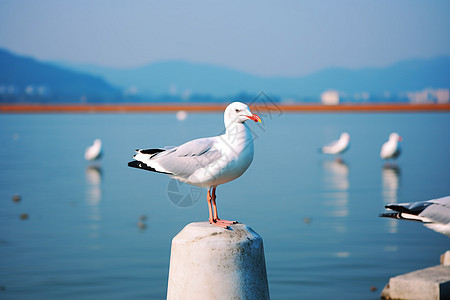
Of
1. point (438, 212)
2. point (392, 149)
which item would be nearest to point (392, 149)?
point (392, 149)

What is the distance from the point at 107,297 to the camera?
36.2ft

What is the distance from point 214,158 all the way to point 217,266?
1174 mm

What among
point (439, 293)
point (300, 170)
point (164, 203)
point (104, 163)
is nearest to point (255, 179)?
point (300, 170)

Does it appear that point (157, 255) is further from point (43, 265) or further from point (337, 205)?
point (337, 205)

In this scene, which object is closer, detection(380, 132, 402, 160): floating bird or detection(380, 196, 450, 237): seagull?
detection(380, 196, 450, 237): seagull

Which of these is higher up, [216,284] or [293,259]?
[216,284]

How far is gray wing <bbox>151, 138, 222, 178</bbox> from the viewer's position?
22.5 ft

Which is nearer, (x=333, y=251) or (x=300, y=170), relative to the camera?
(x=333, y=251)

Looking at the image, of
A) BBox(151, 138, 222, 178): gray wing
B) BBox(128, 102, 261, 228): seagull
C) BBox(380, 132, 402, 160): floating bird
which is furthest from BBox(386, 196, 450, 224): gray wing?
BBox(380, 132, 402, 160): floating bird

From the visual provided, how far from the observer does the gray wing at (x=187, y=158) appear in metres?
6.86

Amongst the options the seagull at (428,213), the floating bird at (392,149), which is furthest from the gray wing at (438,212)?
the floating bird at (392,149)

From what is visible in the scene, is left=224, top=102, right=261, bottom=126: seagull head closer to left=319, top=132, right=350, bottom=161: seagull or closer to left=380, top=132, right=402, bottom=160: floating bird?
left=380, top=132, right=402, bottom=160: floating bird

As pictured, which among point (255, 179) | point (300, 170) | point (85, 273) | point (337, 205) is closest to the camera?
point (85, 273)

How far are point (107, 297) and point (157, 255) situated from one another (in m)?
2.52
